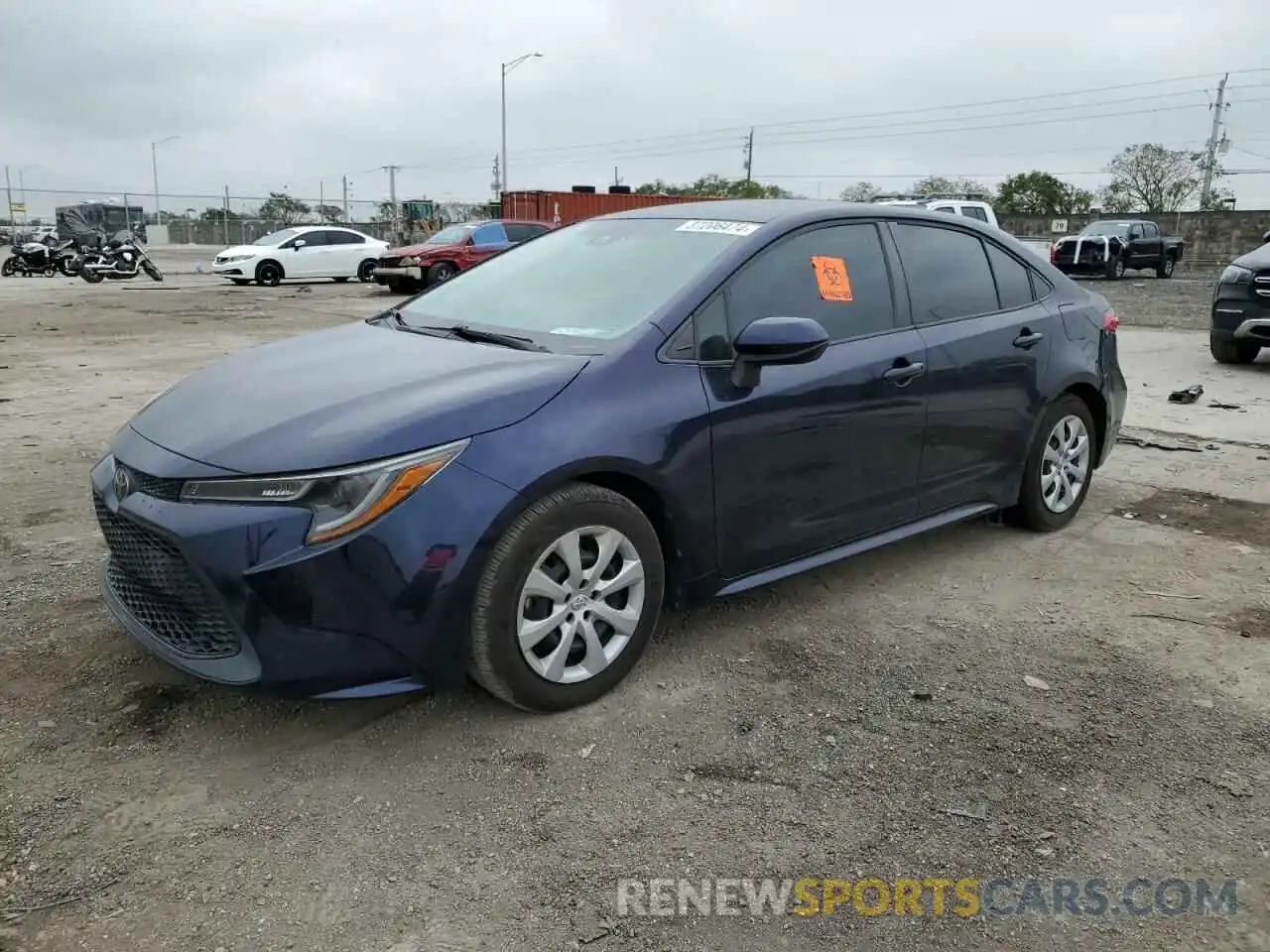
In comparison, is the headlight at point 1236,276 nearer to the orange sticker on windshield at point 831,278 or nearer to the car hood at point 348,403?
the orange sticker on windshield at point 831,278

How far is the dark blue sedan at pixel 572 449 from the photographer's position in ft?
9.05

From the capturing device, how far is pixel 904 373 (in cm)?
397

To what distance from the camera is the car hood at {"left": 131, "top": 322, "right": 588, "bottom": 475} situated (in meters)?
2.82

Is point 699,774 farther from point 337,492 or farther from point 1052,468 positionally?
point 1052,468

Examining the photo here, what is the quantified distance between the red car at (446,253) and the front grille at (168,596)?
56.7ft

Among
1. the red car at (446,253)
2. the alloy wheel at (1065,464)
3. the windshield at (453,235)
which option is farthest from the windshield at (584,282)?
the windshield at (453,235)

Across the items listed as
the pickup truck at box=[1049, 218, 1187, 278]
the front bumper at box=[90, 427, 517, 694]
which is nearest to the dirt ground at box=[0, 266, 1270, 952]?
the front bumper at box=[90, 427, 517, 694]

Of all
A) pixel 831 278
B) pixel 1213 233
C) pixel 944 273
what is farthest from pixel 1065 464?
pixel 1213 233

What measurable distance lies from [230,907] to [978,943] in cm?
169

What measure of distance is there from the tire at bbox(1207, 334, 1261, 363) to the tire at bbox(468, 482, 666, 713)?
9.44 m

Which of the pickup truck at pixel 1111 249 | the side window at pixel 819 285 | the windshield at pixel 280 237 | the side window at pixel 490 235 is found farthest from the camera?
the pickup truck at pixel 1111 249

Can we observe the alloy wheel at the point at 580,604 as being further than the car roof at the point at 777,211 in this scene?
No

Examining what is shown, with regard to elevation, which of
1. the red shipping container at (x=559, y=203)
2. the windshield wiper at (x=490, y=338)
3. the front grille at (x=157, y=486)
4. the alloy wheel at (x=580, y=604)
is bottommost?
the alloy wheel at (x=580, y=604)

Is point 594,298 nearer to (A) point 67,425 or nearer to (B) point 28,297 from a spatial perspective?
(A) point 67,425
